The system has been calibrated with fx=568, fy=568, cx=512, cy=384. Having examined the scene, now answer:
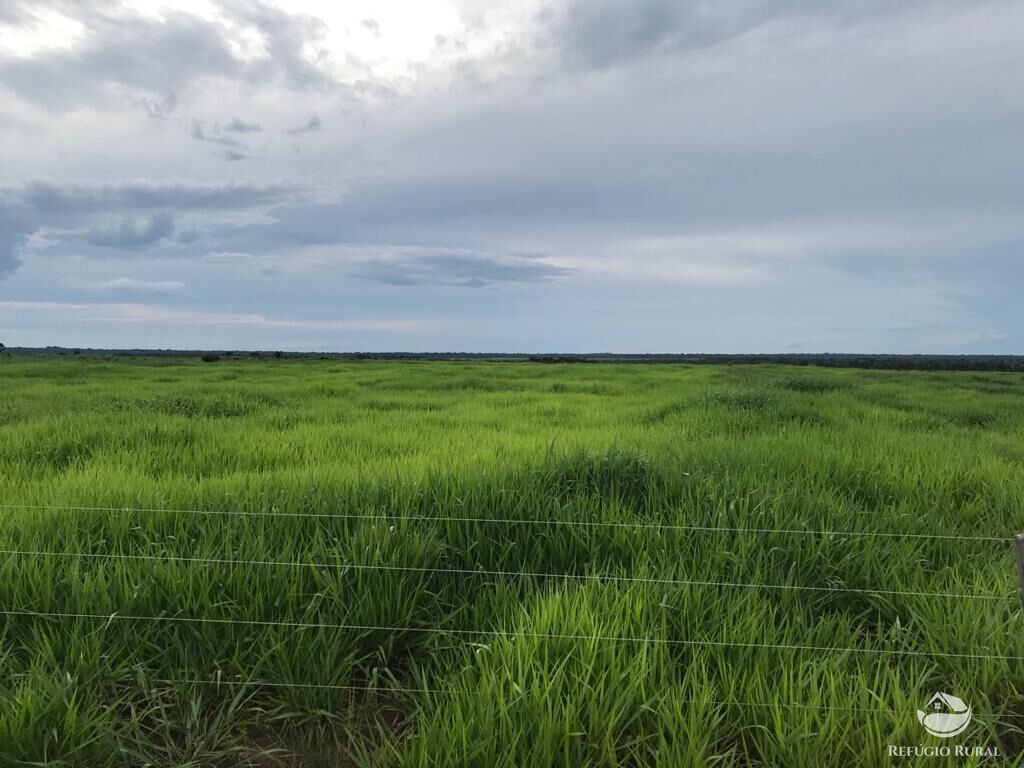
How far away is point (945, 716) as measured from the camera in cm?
166

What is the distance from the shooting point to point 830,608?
237cm

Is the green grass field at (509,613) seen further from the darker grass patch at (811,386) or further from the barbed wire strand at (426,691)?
the darker grass patch at (811,386)

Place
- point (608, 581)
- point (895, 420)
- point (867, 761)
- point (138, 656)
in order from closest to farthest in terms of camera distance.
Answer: point (867, 761)
point (138, 656)
point (608, 581)
point (895, 420)

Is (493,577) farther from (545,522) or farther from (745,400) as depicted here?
(745,400)

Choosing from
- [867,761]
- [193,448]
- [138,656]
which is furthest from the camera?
[193,448]

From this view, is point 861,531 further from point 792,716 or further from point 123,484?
point 123,484

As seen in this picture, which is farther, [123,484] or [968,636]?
[123,484]

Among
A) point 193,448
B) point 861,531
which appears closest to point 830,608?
point 861,531

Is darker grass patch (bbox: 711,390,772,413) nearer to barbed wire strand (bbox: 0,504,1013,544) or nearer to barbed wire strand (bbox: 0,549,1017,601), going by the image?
barbed wire strand (bbox: 0,504,1013,544)

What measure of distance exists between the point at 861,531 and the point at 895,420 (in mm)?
6031

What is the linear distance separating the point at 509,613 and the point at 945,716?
1.39 meters

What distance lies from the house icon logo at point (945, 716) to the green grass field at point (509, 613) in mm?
36

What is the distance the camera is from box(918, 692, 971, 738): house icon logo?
5.35 ft

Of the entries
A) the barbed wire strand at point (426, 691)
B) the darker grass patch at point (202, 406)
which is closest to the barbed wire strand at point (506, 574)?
the barbed wire strand at point (426, 691)
